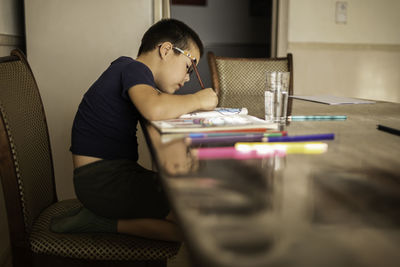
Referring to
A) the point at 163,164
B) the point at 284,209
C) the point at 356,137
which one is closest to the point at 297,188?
the point at 284,209

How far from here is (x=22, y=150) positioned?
3.19ft

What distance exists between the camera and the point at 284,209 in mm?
412

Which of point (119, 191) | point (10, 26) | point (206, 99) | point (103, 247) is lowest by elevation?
point (103, 247)

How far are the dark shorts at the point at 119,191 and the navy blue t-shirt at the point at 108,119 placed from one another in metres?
0.05

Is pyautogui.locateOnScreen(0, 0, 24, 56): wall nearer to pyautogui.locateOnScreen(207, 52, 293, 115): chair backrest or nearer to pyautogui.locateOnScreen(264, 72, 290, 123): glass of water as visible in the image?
pyautogui.locateOnScreen(207, 52, 293, 115): chair backrest

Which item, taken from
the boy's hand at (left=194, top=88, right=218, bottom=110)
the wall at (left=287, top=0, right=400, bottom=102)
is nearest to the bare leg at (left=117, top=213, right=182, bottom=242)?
the boy's hand at (left=194, top=88, right=218, bottom=110)

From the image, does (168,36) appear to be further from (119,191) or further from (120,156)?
(119,191)

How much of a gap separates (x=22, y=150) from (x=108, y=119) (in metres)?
0.25

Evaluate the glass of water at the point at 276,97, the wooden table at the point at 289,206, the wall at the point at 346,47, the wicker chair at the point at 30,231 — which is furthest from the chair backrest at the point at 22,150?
the wall at the point at 346,47

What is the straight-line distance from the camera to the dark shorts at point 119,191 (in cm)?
100

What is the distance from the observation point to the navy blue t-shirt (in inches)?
44.0

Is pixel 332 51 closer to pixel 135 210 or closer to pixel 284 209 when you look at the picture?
pixel 135 210

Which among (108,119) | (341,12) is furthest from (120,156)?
(341,12)

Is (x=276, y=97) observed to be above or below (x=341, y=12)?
below
